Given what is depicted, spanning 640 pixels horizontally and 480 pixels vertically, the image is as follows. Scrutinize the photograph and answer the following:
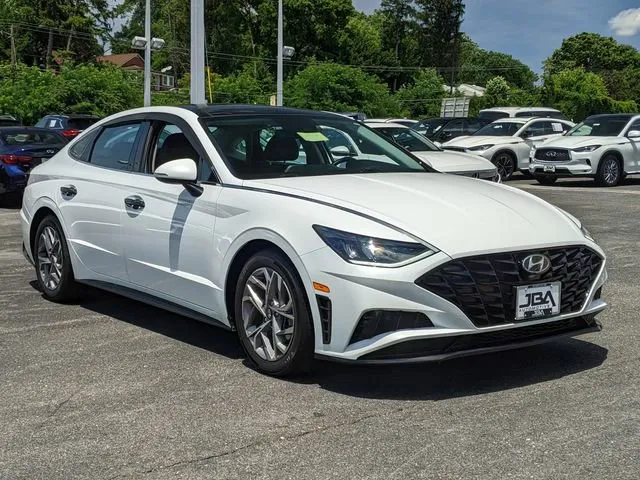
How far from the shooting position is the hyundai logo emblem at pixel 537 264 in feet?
14.8

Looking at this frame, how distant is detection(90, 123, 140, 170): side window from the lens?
623cm

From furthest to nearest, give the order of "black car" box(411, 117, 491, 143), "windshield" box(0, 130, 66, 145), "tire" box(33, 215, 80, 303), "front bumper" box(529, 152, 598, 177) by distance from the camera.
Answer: "black car" box(411, 117, 491, 143) < "front bumper" box(529, 152, 598, 177) < "windshield" box(0, 130, 66, 145) < "tire" box(33, 215, 80, 303)

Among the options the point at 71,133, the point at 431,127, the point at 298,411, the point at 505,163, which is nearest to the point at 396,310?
the point at 298,411

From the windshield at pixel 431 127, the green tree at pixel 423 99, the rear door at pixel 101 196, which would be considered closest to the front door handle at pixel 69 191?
the rear door at pixel 101 196

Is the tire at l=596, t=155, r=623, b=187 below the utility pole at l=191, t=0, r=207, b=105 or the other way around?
below

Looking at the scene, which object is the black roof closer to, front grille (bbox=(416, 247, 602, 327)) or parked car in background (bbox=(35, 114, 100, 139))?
front grille (bbox=(416, 247, 602, 327))

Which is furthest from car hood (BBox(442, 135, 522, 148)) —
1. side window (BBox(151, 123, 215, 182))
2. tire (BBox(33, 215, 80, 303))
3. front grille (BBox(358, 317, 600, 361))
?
front grille (BBox(358, 317, 600, 361))

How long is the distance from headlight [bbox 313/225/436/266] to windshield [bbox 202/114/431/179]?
105 centimetres

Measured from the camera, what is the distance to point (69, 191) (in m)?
6.58

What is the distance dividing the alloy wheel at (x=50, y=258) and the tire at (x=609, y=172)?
46.9 feet

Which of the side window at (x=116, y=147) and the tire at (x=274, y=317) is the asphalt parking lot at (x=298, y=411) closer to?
the tire at (x=274, y=317)

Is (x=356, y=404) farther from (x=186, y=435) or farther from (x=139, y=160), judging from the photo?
(x=139, y=160)

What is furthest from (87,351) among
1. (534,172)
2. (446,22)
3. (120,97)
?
(446,22)

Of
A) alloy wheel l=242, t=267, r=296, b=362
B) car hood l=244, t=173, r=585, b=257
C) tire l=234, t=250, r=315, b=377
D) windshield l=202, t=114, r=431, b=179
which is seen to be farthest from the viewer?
windshield l=202, t=114, r=431, b=179
